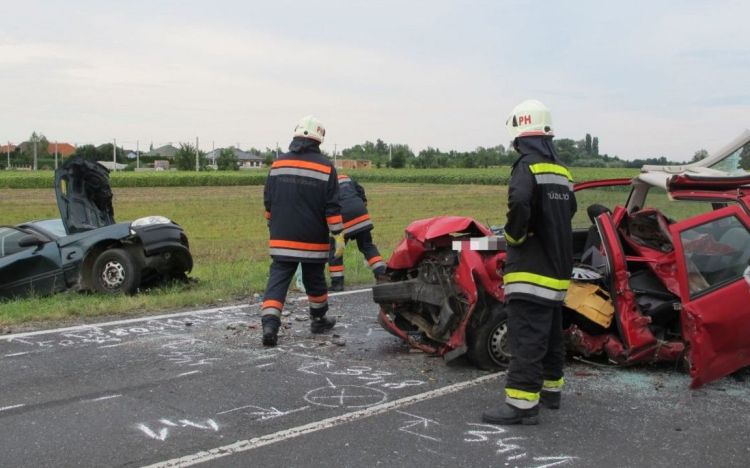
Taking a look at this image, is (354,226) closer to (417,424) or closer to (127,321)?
(127,321)

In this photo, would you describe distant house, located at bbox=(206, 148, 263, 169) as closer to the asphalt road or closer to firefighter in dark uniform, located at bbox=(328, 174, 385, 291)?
firefighter in dark uniform, located at bbox=(328, 174, 385, 291)

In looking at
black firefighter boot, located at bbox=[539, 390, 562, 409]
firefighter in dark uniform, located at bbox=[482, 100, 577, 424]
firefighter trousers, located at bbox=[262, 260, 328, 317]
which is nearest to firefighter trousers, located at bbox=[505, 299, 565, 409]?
firefighter in dark uniform, located at bbox=[482, 100, 577, 424]

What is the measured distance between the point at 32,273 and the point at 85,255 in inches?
27.2

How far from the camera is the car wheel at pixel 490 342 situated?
214 inches

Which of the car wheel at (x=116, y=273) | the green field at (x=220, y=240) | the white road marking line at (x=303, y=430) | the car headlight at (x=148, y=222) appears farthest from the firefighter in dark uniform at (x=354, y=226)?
the white road marking line at (x=303, y=430)

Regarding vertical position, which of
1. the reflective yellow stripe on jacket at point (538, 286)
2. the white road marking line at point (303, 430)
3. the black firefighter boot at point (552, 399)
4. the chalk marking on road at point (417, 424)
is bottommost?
the chalk marking on road at point (417, 424)

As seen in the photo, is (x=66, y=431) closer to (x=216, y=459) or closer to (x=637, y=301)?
(x=216, y=459)

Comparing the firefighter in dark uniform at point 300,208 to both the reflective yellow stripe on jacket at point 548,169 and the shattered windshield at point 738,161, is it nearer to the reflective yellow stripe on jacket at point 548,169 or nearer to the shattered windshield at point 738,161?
the reflective yellow stripe on jacket at point 548,169

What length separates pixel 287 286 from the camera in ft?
21.8

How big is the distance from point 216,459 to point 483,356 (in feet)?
7.62

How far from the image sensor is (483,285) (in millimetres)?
5422

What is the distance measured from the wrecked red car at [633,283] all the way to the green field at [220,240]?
0.64 m

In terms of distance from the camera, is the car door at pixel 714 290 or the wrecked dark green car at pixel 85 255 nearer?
the car door at pixel 714 290

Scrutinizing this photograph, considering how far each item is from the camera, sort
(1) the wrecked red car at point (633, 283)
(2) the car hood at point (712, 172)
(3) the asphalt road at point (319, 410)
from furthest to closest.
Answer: (2) the car hood at point (712, 172)
(1) the wrecked red car at point (633, 283)
(3) the asphalt road at point (319, 410)
